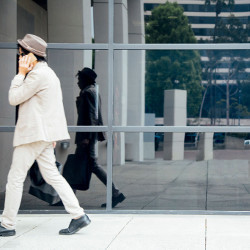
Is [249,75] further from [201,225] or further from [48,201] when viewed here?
[48,201]

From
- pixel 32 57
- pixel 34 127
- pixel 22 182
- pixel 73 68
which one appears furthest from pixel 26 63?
pixel 73 68

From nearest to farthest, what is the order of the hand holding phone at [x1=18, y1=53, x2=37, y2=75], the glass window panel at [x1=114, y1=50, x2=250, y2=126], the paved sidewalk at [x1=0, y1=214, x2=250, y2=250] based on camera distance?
the paved sidewalk at [x1=0, y1=214, x2=250, y2=250], the hand holding phone at [x1=18, y1=53, x2=37, y2=75], the glass window panel at [x1=114, y1=50, x2=250, y2=126]

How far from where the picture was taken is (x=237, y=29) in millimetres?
7301

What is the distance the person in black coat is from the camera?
24.3ft

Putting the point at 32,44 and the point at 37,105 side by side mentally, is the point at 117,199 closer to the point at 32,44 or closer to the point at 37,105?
the point at 37,105

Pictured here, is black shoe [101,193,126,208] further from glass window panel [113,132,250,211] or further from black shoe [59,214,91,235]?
black shoe [59,214,91,235]

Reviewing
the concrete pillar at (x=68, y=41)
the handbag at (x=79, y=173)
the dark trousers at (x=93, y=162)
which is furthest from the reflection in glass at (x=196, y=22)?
the handbag at (x=79, y=173)

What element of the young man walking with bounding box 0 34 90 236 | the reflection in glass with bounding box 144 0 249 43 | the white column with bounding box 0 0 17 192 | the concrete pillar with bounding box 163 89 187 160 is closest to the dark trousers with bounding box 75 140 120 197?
the concrete pillar with bounding box 163 89 187 160

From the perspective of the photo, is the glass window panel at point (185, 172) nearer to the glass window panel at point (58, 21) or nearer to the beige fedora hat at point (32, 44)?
the glass window panel at point (58, 21)

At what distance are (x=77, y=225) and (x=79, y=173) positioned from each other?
4.34 ft

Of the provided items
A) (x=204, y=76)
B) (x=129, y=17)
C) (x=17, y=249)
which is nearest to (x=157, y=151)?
(x=204, y=76)

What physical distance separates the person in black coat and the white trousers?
4.14 ft

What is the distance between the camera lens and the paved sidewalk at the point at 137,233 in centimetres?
578

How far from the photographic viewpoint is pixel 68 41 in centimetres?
743
